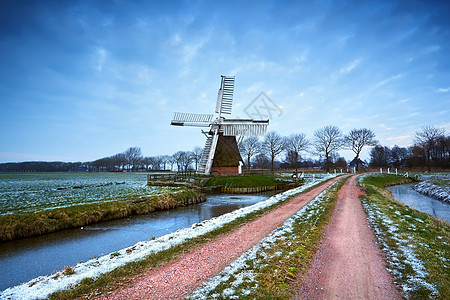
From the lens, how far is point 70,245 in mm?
7969

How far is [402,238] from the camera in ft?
20.6

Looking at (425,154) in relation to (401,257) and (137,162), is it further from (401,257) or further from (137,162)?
(137,162)

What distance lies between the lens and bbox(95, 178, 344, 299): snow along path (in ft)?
12.4

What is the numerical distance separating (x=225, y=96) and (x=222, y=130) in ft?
15.7

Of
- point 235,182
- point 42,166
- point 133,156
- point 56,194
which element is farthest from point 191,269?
point 42,166

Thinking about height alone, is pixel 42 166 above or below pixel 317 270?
above

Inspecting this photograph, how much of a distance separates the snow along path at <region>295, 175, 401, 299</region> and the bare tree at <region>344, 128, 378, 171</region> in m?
47.7

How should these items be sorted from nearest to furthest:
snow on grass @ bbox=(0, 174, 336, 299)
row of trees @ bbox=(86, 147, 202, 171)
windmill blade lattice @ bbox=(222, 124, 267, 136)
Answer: snow on grass @ bbox=(0, 174, 336, 299)
windmill blade lattice @ bbox=(222, 124, 267, 136)
row of trees @ bbox=(86, 147, 202, 171)

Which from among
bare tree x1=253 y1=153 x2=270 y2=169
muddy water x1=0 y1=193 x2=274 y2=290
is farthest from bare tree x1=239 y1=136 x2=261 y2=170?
muddy water x1=0 y1=193 x2=274 y2=290

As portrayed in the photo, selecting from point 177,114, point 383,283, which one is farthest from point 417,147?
point 383,283

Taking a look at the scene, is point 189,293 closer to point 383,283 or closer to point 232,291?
point 232,291

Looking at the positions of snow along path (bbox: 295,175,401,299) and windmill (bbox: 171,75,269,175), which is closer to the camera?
snow along path (bbox: 295,175,401,299)

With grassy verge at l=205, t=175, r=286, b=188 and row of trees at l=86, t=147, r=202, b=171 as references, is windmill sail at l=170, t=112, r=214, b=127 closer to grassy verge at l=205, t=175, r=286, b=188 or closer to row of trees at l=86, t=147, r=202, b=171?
grassy verge at l=205, t=175, r=286, b=188

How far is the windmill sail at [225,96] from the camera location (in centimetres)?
2855
